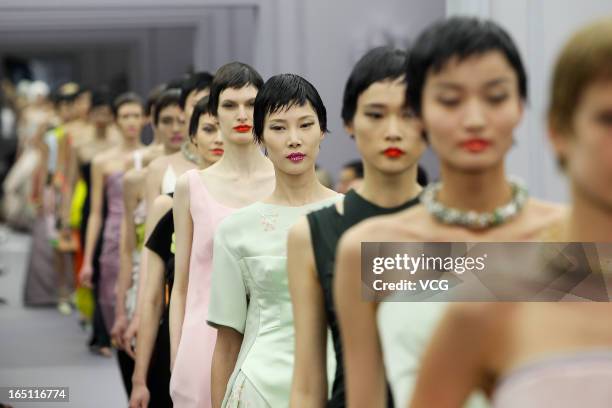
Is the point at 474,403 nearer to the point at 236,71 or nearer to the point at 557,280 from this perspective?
the point at 557,280

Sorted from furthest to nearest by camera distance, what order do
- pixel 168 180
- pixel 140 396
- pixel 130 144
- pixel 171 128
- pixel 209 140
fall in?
1. pixel 130 144
2. pixel 171 128
3. pixel 168 180
4. pixel 140 396
5. pixel 209 140

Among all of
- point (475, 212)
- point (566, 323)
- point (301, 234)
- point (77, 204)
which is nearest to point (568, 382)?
point (566, 323)

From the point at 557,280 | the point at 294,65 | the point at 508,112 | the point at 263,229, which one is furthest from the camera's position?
the point at 294,65

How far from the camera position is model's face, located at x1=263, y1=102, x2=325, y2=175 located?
3.87m

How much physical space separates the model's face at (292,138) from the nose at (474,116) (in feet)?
5.90

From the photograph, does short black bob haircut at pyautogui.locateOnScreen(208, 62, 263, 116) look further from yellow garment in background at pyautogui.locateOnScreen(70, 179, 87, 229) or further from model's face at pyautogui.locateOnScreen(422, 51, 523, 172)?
yellow garment in background at pyautogui.locateOnScreen(70, 179, 87, 229)

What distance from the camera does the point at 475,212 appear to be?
2111 millimetres

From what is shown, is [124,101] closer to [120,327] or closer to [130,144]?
[130,144]

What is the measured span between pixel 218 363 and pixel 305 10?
7317mm

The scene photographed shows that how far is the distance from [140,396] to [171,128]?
5.77 feet

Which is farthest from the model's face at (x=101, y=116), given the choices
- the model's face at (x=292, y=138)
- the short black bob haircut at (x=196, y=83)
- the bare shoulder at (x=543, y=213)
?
the bare shoulder at (x=543, y=213)

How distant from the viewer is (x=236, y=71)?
4754 millimetres

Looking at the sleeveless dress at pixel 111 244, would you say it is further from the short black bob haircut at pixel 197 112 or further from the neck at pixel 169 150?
the short black bob haircut at pixel 197 112

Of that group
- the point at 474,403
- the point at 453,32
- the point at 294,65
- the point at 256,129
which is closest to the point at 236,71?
the point at 256,129
